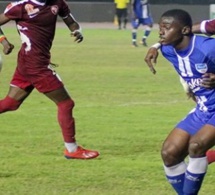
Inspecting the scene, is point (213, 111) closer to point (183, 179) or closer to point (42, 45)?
point (183, 179)

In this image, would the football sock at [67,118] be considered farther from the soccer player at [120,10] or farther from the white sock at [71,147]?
the soccer player at [120,10]

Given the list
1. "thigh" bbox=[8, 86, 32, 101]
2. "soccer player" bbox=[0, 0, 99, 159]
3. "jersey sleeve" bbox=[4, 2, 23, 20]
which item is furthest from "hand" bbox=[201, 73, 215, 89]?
"thigh" bbox=[8, 86, 32, 101]

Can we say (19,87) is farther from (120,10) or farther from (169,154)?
(120,10)

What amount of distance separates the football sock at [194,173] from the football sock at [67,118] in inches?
112

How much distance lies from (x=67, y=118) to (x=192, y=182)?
2.95 m

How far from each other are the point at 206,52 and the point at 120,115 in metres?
6.29

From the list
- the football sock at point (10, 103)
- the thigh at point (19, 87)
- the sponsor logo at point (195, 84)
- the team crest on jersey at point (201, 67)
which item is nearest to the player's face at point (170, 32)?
the team crest on jersey at point (201, 67)

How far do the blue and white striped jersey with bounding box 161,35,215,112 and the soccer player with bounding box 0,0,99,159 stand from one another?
98.8 inches

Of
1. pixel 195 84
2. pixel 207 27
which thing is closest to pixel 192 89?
pixel 195 84

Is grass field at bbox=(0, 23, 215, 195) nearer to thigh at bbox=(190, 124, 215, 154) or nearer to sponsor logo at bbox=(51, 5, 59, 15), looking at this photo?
thigh at bbox=(190, 124, 215, 154)

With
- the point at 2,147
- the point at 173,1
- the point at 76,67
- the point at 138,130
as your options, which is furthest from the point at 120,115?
the point at 173,1

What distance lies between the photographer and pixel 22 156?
10.5 metres

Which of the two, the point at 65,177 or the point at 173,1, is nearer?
the point at 65,177

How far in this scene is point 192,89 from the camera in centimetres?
810
